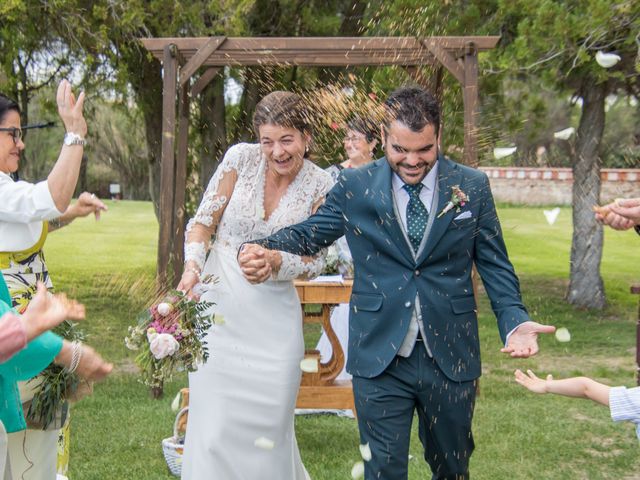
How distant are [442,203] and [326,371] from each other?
336cm

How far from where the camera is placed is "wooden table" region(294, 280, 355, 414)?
7277 mm

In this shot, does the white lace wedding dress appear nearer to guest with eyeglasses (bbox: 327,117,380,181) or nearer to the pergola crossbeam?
guest with eyeglasses (bbox: 327,117,380,181)

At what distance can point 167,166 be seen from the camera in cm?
882

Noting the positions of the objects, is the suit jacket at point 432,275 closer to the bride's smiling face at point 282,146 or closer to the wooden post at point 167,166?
the bride's smiling face at point 282,146

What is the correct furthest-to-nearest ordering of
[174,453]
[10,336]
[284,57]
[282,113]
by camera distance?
[284,57], [174,453], [282,113], [10,336]

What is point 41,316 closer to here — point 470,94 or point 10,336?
point 10,336

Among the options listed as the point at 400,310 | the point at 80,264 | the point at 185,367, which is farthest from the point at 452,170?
the point at 80,264

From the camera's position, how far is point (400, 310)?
173 inches

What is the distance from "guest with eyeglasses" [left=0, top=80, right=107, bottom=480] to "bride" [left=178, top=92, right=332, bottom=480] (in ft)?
3.03

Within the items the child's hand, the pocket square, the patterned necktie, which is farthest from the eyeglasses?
the child's hand

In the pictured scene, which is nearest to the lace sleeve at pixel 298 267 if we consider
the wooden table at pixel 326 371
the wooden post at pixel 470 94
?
the wooden table at pixel 326 371

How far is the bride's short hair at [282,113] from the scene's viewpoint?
529 centimetres

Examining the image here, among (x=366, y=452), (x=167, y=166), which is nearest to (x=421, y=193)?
(x=366, y=452)

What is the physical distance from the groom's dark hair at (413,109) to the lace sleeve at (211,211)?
1.37 metres
